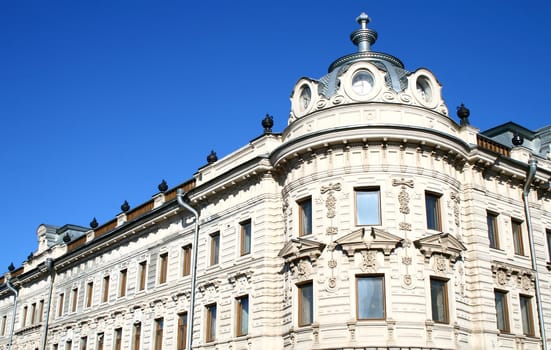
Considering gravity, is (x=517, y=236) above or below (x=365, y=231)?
above

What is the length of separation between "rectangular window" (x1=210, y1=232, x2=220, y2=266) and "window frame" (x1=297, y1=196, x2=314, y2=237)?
5.84 metres

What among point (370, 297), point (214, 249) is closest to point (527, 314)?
point (370, 297)

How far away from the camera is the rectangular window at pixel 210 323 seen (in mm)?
30984

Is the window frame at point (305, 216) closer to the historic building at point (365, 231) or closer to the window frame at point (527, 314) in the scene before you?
the historic building at point (365, 231)

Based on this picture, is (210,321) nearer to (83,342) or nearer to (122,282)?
(122,282)

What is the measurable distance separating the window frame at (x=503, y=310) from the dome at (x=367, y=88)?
768cm

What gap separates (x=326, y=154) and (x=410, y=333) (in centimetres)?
754

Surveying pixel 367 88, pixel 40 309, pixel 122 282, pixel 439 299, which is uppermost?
pixel 367 88

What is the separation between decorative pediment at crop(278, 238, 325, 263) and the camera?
26.1 m

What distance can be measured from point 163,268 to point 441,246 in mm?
15694

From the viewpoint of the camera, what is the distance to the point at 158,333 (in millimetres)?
34719

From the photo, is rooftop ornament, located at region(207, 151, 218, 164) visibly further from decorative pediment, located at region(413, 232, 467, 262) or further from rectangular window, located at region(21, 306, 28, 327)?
rectangular window, located at region(21, 306, 28, 327)

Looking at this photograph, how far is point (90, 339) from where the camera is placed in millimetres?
40625

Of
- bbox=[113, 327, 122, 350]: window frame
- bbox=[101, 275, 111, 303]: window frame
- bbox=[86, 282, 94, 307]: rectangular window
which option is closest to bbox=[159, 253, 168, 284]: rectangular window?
bbox=[113, 327, 122, 350]: window frame
